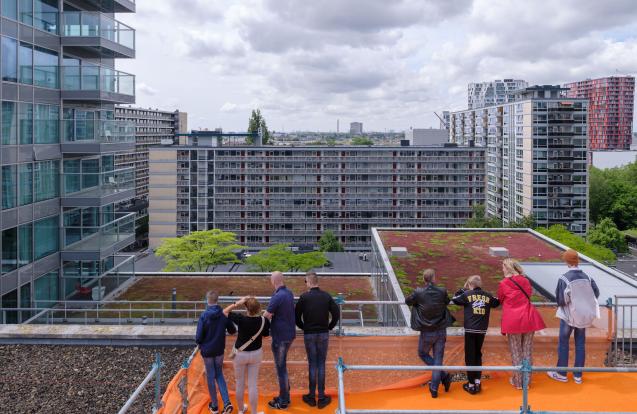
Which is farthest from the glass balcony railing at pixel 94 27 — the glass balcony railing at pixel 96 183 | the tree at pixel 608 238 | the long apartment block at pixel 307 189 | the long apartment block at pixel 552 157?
the tree at pixel 608 238

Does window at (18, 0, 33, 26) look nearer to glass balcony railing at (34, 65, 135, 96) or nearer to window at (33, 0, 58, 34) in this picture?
window at (33, 0, 58, 34)

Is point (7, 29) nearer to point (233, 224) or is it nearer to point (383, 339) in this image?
point (383, 339)

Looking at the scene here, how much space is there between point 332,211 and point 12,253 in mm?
73447

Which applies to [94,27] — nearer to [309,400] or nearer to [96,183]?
[96,183]

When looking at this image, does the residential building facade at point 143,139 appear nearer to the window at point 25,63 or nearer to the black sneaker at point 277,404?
the window at point 25,63

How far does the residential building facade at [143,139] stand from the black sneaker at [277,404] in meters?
96.4

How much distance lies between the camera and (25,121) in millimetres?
19578

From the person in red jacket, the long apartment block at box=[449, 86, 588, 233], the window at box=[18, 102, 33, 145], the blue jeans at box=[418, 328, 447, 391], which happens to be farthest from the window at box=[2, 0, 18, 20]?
Answer: the long apartment block at box=[449, 86, 588, 233]

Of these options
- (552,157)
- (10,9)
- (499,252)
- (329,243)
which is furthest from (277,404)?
(552,157)

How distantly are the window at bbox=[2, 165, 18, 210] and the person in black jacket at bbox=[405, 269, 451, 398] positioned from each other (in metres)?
15.7

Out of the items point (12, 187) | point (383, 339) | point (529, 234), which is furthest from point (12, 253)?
point (529, 234)

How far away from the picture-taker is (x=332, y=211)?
9131 centimetres

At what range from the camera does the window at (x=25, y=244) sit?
1948cm

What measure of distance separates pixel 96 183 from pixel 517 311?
2116 centimetres
